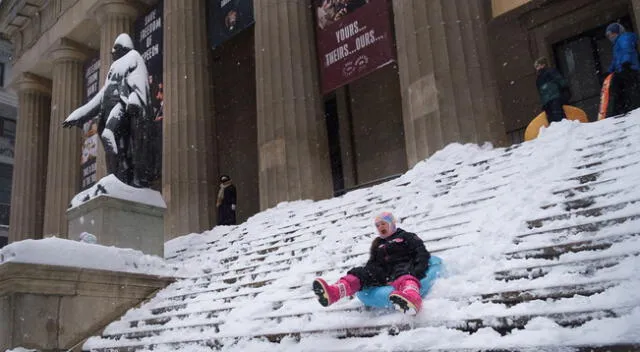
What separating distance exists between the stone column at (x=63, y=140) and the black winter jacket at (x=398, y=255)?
1616 cm

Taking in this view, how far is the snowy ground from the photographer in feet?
12.0

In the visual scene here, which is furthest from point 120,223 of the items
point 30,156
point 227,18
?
point 30,156

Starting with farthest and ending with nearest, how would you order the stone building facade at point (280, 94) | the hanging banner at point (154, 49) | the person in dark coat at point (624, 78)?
the hanging banner at point (154, 49), the stone building facade at point (280, 94), the person in dark coat at point (624, 78)

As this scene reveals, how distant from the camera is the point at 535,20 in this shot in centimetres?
1441

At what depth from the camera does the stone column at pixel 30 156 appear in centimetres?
2147

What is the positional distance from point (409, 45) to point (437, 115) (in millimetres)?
1640

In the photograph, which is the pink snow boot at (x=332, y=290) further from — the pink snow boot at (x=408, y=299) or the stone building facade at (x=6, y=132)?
the stone building facade at (x=6, y=132)

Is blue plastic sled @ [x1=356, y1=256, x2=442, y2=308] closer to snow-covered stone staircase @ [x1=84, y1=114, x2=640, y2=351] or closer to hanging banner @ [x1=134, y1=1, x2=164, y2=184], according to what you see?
snow-covered stone staircase @ [x1=84, y1=114, x2=640, y2=351]

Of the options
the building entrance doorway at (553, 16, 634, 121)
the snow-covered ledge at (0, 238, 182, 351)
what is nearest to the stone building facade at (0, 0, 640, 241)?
the building entrance doorway at (553, 16, 634, 121)

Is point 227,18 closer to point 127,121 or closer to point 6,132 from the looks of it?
point 127,121

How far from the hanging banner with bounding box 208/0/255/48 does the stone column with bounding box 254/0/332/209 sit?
99 centimetres

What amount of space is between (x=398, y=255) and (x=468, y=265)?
59 cm

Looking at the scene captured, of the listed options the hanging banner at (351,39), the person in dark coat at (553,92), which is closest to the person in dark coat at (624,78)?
the person in dark coat at (553,92)

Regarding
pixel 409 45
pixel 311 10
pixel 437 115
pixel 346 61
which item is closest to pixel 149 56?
pixel 311 10
